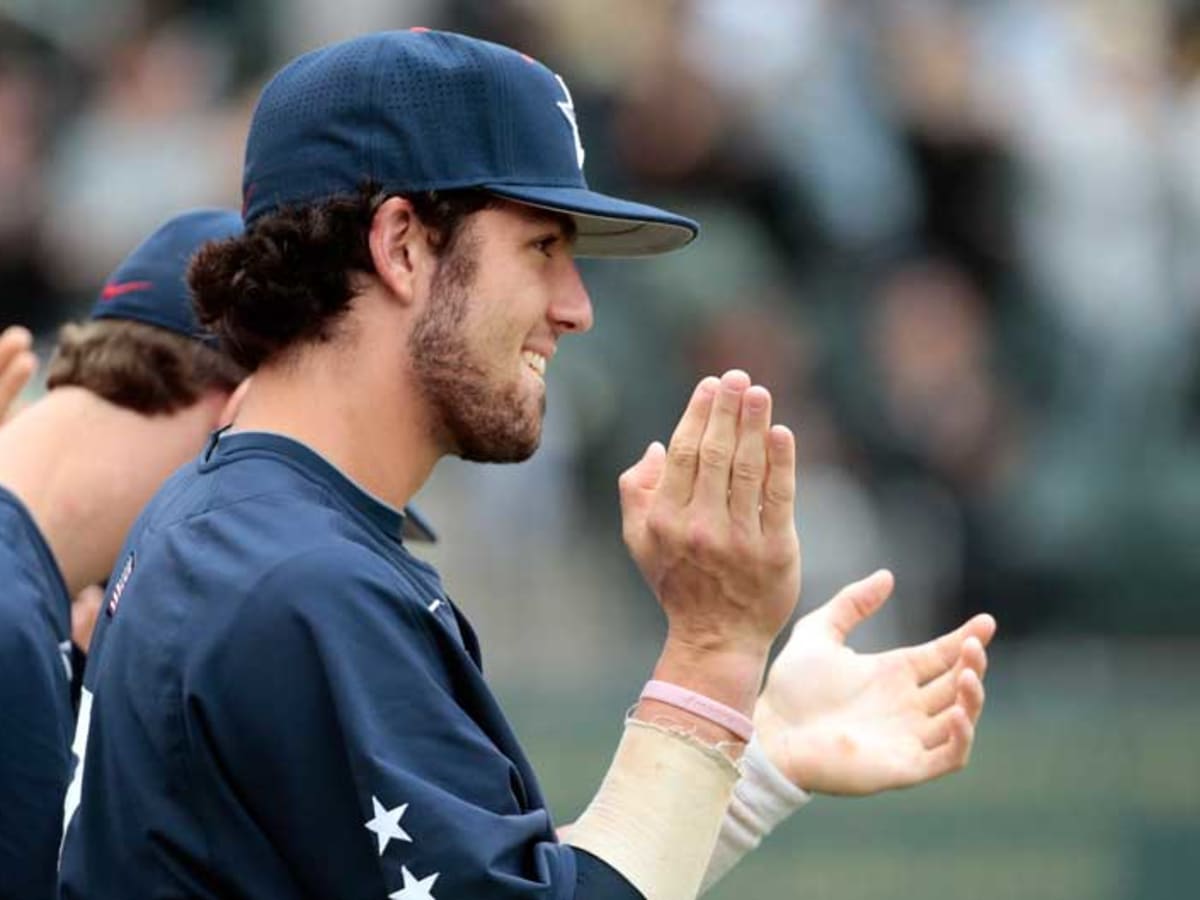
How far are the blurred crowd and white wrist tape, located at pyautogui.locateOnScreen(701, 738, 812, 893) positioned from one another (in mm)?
5281

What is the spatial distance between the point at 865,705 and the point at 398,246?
1.19 meters

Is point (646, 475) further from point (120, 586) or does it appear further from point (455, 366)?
point (120, 586)

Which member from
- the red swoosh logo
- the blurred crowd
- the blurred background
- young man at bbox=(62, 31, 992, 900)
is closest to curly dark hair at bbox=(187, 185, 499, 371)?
young man at bbox=(62, 31, 992, 900)

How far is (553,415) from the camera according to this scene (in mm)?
9438

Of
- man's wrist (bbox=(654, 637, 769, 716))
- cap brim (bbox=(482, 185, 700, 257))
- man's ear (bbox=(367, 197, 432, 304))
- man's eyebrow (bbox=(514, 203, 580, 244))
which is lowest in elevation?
man's wrist (bbox=(654, 637, 769, 716))

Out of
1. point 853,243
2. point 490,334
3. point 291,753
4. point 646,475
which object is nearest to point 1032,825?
point 853,243

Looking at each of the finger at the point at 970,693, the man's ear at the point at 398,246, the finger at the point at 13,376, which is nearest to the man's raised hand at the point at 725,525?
the man's ear at the point at 398,246

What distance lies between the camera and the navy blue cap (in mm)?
4340

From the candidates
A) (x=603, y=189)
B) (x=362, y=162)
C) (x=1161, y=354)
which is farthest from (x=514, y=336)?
(x=1161, y=354)

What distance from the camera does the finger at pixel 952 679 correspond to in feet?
12.1

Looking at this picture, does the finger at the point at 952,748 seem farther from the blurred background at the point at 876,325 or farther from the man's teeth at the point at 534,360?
the blurred background at the point at 876,325

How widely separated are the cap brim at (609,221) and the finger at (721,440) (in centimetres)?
27

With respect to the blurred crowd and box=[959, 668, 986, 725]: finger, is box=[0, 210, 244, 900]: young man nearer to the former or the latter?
box=[959, 668, 986, 725]: finger

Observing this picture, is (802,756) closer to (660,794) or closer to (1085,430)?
(660,794)
